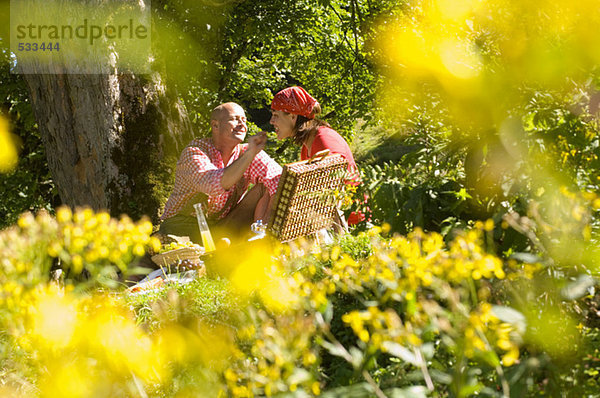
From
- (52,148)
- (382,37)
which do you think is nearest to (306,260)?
(382,37)

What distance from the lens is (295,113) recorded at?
5.14 metres

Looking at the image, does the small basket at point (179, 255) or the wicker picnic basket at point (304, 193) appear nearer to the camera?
the wicker picnic basket at point (304, 193)

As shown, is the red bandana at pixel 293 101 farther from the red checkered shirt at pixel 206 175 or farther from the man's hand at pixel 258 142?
the man's hand at pixel 258 142

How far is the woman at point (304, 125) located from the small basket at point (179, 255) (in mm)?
1320

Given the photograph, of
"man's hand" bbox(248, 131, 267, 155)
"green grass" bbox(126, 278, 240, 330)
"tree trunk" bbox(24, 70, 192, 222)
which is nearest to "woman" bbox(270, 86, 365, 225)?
"man's hand" bbox(248, 131, 267, 155)

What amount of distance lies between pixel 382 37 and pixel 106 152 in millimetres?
3466

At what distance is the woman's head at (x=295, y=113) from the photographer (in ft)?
16.6

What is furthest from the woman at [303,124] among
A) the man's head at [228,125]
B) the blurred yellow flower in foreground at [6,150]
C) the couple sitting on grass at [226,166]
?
the blurred yellow flower in foreground at [6,150]

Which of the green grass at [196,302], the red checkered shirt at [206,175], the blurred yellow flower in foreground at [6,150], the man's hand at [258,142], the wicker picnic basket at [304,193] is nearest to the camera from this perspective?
the green grass at [196,302]

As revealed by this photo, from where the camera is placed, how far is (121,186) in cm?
582

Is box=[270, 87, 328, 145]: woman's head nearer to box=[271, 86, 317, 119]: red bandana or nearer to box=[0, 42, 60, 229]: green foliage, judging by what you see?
box=[271, 86, 317, 119]: red bandana

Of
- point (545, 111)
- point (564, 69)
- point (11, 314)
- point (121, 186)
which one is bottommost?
point (121, 186)

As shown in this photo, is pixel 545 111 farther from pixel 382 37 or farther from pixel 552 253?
pixel 382 37

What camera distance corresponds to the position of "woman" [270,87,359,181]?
496 cm
